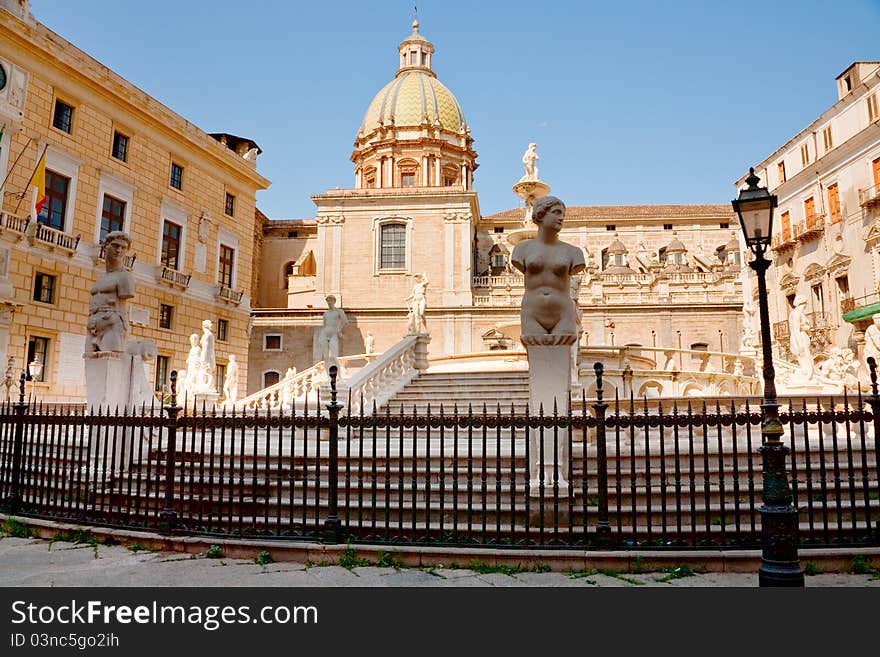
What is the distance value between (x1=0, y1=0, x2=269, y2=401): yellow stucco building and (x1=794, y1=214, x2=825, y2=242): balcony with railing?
95.8 feet

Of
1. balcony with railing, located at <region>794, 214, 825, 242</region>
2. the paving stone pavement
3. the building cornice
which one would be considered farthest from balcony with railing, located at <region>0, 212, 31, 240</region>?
balcony with railing, located at <region>794, 214, 825, 242</region>

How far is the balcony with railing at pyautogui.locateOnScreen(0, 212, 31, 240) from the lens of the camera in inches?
809

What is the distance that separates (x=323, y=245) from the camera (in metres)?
44.6

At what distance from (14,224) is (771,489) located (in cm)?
2341

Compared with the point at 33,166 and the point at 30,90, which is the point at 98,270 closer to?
the point at 33,166

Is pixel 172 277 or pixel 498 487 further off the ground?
pixel 172 277

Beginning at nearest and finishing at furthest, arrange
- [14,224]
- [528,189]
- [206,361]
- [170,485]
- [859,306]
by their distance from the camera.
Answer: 1. [170,485]
2. [206,361]
3. [528,189]
4. [14,224]
5. [859,306]

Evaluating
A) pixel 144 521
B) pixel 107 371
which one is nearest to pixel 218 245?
pixel 107 371

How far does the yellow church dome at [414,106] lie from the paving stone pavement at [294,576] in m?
50.0

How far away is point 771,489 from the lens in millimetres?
4516

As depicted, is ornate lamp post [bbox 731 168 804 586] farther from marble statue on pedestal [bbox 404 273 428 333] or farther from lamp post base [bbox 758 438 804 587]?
marble statue on pedestal [bbox 404 273 428 333]

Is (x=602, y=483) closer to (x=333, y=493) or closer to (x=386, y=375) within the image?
(x=333, y=493)

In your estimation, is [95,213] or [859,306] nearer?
[95,213]

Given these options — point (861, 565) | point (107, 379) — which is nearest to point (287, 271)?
point (107, 379)
